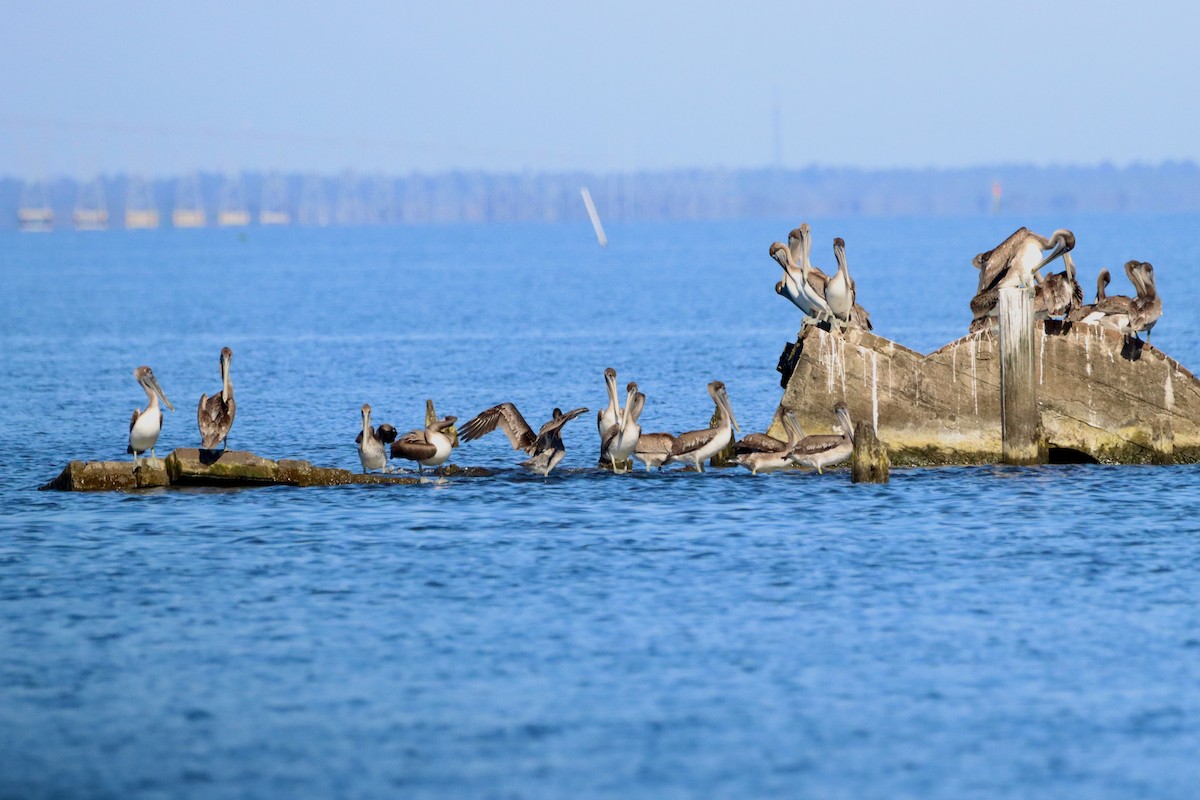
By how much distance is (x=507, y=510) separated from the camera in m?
19.8

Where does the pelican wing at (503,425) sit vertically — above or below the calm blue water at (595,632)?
above

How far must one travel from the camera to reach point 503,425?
22.2 metres

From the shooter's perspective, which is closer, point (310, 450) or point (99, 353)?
point (310, 450)

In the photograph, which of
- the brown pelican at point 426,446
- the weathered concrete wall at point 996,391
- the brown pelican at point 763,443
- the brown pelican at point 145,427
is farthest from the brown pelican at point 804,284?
the brown pelican at point 145,427

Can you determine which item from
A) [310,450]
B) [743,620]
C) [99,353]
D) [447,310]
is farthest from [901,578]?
[447,310]

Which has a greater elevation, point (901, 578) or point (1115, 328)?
point (1115, 328)

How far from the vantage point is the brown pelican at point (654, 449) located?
21.6 m

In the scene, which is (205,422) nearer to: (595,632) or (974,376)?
(595,632)

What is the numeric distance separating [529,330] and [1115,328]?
119 ft

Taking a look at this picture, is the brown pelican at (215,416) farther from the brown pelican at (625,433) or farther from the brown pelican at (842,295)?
the brown pelican at (842,295)

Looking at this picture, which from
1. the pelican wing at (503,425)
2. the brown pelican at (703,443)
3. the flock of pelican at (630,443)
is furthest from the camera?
the pelican wing at (503,425)

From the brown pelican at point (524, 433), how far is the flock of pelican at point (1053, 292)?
5088mm

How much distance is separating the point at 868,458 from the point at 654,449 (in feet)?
8.55

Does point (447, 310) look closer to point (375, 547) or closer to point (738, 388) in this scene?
point (738, 388)
